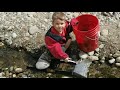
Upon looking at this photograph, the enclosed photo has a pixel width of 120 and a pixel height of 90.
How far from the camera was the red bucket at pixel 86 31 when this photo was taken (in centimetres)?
404

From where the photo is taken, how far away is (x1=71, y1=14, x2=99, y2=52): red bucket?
4.04m

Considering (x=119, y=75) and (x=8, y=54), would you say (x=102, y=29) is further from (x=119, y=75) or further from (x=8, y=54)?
(x=8, y=54)

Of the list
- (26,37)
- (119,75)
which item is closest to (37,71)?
(26,37)

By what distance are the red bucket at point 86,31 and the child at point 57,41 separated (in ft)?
0.33

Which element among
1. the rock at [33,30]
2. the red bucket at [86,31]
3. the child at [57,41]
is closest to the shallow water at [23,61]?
the child at [57,41]

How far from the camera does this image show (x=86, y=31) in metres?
4.02

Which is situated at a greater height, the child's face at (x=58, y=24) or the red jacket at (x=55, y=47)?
the child's face at (x=58, y=24)

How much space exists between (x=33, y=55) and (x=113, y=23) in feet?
3.01

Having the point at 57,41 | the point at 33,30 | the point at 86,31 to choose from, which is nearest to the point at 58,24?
the point at 57,41

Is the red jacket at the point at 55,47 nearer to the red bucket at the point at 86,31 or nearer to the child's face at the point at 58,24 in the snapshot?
the child's face at the point at 58,24

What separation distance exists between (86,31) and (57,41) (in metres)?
0.30

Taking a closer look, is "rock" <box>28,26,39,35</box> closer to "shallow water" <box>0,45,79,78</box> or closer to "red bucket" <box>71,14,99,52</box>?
"shallow water" <box>0,45,79,78</box>

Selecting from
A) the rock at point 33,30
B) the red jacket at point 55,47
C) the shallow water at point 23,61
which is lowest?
the shallow water at point 23,61

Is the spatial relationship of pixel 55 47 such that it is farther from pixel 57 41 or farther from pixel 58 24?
pixel 58 24
